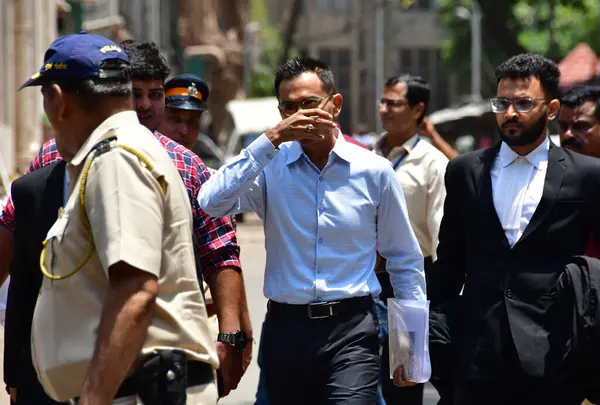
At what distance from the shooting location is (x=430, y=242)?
25.6 feet

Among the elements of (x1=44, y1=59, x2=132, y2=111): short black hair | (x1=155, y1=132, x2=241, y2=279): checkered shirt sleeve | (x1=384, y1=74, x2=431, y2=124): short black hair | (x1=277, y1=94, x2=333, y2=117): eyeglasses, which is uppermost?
(x1=44, y1=59, x2=132, y2=111): short black hair

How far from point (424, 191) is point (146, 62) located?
7.83 feet

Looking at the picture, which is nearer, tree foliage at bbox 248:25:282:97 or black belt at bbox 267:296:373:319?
black belt at bbox 267:296:373:319

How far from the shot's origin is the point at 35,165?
5.47 meters

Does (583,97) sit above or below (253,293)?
above

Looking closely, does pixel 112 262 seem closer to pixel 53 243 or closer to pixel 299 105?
pixel 53 243

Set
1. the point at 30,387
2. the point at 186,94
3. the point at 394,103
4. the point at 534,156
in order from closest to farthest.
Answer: the point at 30,387
the point at 534,156
the point at 186,94
the point at 394,103

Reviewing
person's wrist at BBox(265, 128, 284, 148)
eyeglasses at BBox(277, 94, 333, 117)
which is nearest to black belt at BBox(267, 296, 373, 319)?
person's wrist at BBox(265, 128, 284, 148)

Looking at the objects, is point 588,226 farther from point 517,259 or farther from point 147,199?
point 147,199

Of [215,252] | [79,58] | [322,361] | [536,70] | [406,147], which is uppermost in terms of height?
[79,58]

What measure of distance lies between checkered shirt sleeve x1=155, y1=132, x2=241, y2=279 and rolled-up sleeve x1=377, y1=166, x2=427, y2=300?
2.05 ft

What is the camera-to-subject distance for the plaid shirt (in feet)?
17.8

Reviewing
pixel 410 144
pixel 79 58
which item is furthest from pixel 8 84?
pixel 79 58

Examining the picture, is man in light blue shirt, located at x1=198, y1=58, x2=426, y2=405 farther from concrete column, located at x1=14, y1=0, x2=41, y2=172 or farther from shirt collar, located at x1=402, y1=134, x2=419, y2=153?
concrete column, located at x1=14, y1=0, x2=41, y2=172
